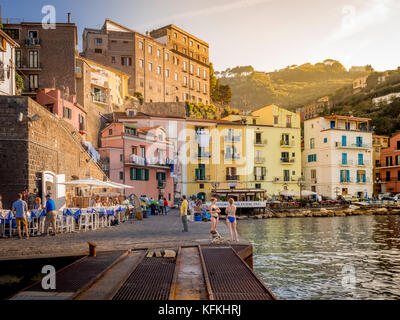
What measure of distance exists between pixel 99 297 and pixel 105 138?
33.9 meters

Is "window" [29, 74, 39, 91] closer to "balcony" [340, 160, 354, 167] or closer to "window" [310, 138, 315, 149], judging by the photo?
"window" [310, 138, 315, 149]

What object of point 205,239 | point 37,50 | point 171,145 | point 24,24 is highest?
point 24,24

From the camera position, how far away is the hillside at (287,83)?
131250 millimetres

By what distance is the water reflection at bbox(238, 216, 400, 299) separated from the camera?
11.3 m

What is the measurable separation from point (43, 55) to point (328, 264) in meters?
39.0

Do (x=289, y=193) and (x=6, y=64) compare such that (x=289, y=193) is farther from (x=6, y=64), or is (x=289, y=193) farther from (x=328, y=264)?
(x=6, y=64)

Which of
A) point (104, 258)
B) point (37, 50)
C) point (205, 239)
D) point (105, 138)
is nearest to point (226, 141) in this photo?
point (105, 138)

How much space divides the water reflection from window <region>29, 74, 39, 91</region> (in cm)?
3080

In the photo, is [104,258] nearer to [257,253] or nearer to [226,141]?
[257,253]

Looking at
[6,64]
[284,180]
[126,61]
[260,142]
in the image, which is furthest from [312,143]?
[6,64]

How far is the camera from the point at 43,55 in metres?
42.1

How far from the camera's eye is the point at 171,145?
152 feet

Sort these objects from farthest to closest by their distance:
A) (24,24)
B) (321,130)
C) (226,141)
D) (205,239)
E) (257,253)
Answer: (321,130) < (226,141) < (24,24) < (257,253) < (205,239)

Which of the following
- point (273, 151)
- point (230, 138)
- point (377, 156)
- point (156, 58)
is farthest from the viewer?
point (156, 58)
